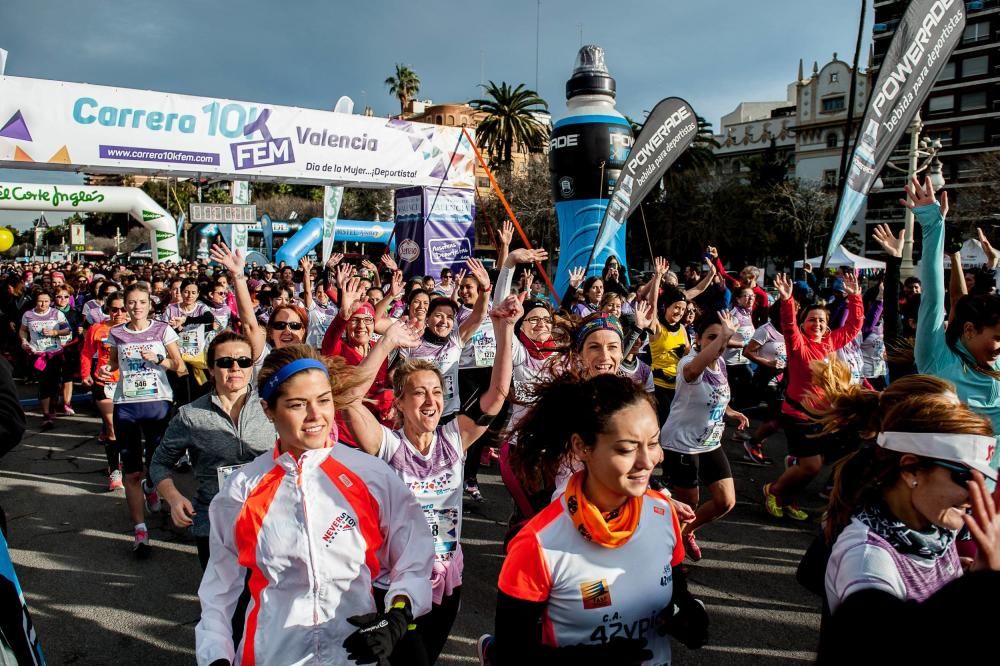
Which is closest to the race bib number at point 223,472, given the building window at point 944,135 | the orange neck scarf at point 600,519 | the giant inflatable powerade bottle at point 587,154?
the orange neck scarf at point 600,519

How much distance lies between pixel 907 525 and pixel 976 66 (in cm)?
6761

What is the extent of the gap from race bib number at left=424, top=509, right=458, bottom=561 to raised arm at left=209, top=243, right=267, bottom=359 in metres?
1.75

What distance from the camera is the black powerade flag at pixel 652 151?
36.1 feet

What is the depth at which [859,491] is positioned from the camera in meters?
2.00

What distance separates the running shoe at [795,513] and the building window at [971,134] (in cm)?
6229

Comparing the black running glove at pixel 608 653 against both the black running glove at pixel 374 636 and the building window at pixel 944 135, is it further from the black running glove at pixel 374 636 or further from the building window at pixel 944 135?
the building window at pixel 944 135

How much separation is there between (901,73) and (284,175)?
12148 millimetres

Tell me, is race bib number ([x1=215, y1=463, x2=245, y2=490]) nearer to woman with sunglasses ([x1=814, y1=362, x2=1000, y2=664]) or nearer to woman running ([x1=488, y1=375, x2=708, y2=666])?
woman running ([x1=488, y1=375, x2=708, y2=666])

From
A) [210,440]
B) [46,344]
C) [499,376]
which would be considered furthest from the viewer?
[46,344]

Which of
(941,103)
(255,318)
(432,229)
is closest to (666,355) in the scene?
(255,318)

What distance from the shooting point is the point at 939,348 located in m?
3.47

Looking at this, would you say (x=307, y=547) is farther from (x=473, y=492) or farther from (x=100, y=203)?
(x=100, y=203)

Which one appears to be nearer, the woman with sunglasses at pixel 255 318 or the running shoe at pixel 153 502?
the woman with sunglasses at pixel 255 318

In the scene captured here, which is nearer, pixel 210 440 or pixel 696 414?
pixel 210 440
